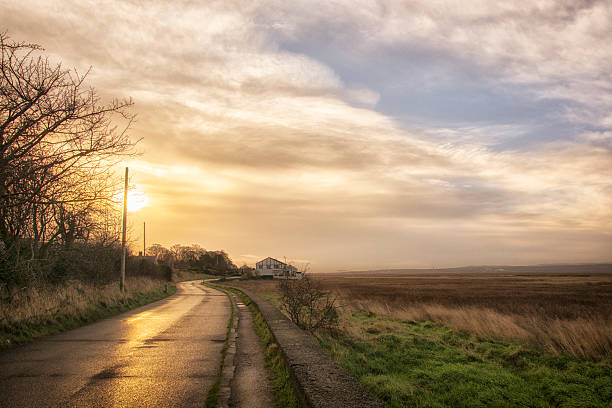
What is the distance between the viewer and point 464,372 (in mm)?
8109

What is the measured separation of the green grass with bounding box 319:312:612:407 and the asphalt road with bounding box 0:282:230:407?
293cm

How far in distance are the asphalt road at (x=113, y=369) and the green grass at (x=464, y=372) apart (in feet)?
9.60

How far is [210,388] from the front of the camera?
554 centimetres

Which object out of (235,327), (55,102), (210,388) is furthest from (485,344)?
(55,102)

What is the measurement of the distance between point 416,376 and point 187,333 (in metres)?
6.10

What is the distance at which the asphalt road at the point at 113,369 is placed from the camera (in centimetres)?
500

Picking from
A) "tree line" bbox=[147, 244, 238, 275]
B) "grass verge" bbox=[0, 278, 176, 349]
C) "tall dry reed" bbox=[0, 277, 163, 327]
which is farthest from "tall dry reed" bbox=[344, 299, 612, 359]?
"tree line" bbox=[147, 244, 238, 275]

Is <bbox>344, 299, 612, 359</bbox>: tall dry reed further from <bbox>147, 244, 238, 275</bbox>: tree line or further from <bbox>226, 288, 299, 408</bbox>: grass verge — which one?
<bbox>147, 244, 238, 275</bbox>: tree line

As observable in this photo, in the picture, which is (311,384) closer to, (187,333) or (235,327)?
(187,333)

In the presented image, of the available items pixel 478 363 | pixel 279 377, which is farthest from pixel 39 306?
pixel 478 363

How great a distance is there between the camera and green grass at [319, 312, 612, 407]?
21.7 feet

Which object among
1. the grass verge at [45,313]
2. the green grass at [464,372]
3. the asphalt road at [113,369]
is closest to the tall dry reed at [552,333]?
the green grass at [464,372]

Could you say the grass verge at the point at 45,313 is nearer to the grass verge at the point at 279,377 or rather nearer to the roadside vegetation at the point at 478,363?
the grass verge at the point at 279,377

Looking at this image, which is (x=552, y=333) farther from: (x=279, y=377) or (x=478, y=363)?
(x=279, y=377)
